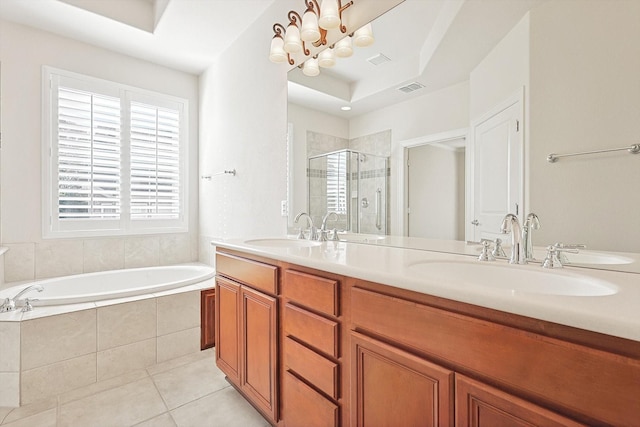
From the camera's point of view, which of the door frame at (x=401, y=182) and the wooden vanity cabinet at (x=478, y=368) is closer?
the wooden vanity cabinet at (x=478, y=368)

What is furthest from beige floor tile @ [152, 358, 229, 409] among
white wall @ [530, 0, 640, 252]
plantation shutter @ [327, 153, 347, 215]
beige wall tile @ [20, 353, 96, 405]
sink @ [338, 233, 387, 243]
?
white wall @ [530, 0, 640, 252]

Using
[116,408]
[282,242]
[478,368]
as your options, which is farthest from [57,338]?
[478,368]

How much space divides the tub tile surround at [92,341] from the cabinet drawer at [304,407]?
1.30m

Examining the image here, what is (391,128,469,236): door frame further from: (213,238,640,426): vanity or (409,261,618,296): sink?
(409,261,618,296): sink

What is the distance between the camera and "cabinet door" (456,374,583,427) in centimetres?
63

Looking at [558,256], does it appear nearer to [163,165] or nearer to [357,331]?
[357,331]

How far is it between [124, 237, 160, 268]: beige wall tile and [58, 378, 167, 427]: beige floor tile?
1424 mm

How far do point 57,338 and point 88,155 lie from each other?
1.67 meters

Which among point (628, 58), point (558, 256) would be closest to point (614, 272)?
point (558, 256)

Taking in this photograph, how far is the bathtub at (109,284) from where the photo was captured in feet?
6.98

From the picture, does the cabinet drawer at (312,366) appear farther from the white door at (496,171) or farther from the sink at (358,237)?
the white door at (496,171)

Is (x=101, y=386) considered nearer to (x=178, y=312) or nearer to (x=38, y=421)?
(x=38, y=421)

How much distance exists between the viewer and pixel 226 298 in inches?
74.4

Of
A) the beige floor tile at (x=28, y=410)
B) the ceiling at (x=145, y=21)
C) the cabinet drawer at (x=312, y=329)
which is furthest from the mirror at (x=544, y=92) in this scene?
the beige floor tile at (x=28, y=410)
